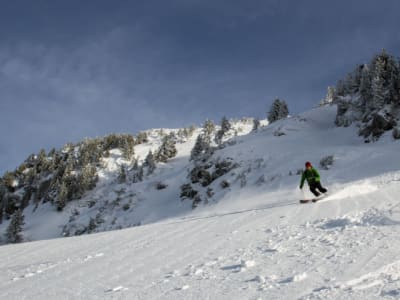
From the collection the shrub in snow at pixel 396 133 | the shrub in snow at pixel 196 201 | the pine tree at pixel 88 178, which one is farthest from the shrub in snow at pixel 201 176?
the pine tree at pixel 88 178

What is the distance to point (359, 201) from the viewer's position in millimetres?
10844

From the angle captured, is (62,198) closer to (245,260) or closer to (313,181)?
(313,181)

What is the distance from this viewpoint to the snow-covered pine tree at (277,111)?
238 feet

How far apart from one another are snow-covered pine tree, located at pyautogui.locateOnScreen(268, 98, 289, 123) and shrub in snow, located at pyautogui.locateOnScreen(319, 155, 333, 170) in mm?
45268

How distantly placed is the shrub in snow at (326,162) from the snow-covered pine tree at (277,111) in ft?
149

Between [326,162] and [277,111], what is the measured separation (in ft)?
153

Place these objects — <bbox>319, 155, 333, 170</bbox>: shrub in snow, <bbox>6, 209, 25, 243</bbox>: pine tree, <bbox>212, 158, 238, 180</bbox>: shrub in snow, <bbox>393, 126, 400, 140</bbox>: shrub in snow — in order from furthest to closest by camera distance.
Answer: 1. <bbox>6, 209, 25, 243</bbox>: pine tree
2. <bbox>212, 158, 238, 180</bbox>: shrub in snow
3. <bbox>393, 126, 400, 140</bbox>: shrub in snow
4. <bbox>319, 155, 333, 170</bbox>: shrub in snow

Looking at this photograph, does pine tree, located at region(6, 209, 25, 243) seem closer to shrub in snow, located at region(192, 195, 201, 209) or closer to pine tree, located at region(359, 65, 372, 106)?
shrub in snow, located at region(192, 195, 201, 209)

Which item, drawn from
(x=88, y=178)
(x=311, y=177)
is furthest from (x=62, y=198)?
(x=311, y=177)

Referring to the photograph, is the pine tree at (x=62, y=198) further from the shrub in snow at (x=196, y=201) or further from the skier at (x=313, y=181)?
the skier at (x=313, y=181)

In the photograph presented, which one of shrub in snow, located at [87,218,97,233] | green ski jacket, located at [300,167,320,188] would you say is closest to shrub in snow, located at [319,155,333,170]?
green ski jacket, located at [300,167,320,188]

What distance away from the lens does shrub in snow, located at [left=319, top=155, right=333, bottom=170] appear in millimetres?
26744

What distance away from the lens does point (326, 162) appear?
1078 inches

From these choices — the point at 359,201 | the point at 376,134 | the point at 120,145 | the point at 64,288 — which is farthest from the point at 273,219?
the point at 120,145
